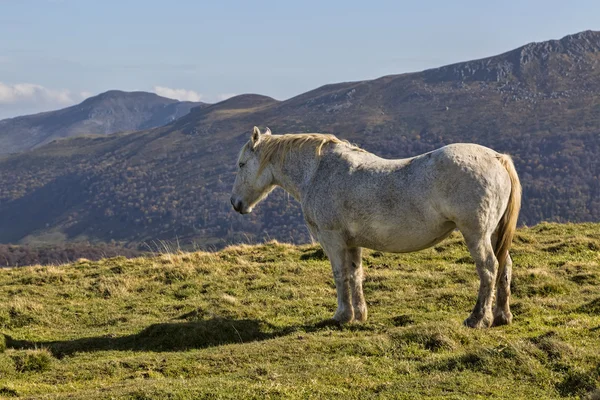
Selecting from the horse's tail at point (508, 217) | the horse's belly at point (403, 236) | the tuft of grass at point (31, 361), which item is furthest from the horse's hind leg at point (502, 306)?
the tuft of grass at point (31, 361)

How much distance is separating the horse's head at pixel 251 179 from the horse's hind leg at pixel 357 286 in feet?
8.00

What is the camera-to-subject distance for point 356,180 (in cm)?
1192

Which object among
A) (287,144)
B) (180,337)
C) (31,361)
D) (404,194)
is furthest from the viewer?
(287,144)

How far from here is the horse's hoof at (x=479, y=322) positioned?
1105 centimetres

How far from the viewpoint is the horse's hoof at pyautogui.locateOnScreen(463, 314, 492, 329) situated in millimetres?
11055

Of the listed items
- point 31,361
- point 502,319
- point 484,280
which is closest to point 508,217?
point 484,280

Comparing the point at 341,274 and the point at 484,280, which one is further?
the point at 341,274

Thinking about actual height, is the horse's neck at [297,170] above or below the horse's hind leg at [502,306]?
above

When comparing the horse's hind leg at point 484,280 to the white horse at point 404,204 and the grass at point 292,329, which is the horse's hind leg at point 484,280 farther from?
the grass at point 292,329

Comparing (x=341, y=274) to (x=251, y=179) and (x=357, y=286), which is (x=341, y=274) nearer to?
(x=357, y=286)

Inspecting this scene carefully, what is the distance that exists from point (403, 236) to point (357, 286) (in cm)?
162

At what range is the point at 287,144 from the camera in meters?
13.3

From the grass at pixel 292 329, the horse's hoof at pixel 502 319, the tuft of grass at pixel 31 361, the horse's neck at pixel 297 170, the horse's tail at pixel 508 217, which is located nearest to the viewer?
the grass at pixel 292 329

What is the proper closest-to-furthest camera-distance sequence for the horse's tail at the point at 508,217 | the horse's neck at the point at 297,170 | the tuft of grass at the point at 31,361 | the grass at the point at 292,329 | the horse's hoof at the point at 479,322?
the grass at the point at 292,329 → the tuft of grass at the point at 31,361 → the horse's hoof at the point at 479,322 → the horse's tail at the point at 508,217 → the horse's neck at the point at 297,170
